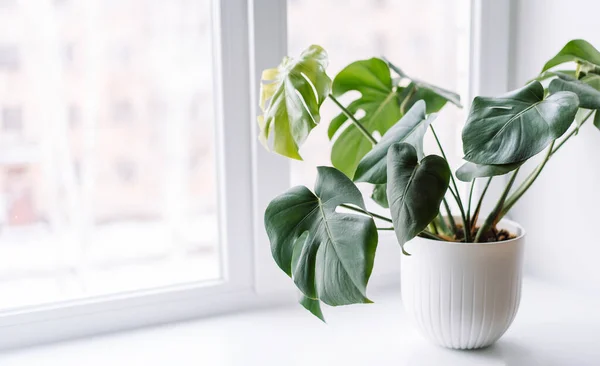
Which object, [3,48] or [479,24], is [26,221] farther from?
[479,24]

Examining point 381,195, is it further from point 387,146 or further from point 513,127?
point 513,127

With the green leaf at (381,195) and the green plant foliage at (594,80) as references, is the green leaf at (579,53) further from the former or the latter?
the green leaf at (381,195)

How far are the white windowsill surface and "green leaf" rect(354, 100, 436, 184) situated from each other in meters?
0.35

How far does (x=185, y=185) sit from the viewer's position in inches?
53.1

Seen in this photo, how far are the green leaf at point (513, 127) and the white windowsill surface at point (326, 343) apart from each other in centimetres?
42

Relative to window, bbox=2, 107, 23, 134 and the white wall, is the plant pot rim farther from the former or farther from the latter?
window, bbox=2, 107, 23, 134

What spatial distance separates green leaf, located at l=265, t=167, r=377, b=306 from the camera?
0.84m

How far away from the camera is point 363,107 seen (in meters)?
1.24

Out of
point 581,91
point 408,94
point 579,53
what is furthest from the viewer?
point 408,94

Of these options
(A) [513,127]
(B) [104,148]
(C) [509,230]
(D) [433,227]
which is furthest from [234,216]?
(A) [513,127]

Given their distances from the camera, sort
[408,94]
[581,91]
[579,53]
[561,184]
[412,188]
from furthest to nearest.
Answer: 1. [561,184]
2. [408,94]
3. [579,53]
4. [581,91]
5. [412,188]

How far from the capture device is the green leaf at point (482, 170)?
2.84 feet

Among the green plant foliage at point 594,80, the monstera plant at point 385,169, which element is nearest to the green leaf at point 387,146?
the monstera plant at point 385,169

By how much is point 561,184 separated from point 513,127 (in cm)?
65
